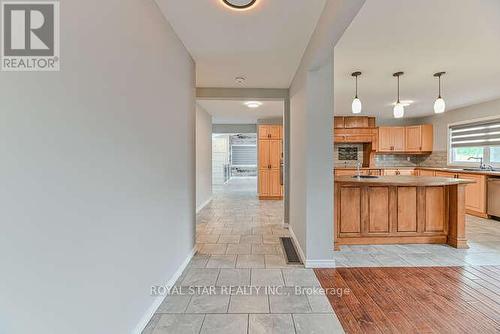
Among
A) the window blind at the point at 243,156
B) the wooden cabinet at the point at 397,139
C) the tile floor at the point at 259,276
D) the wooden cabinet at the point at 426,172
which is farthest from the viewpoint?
the window blind at the point at 243,156

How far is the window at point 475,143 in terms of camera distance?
17.9 ft

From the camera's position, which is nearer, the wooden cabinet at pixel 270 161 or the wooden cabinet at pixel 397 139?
the wooden cabinet at pixel 397 139

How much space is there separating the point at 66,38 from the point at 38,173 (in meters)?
0.60

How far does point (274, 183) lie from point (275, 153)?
0.86m

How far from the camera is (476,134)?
5852 millimetres

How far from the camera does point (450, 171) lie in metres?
5.70

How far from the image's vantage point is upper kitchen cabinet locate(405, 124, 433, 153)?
7.11 meters

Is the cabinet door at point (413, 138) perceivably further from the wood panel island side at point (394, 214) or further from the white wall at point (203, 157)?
the white wall at point (203, 157)

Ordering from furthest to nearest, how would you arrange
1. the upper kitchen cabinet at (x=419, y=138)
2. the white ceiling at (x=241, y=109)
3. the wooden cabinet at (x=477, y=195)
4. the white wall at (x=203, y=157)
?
the upper kitchen cabinet at (x=419, y=138) → the white wall at (x=203, y=157) → the white ceiling at (x=241, y=109) → the wooden cabinet at (x=477, y=195)

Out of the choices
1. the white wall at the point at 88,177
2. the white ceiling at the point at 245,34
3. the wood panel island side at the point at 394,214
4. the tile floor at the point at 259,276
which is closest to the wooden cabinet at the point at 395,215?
the wood panel island side at the point at 394,214

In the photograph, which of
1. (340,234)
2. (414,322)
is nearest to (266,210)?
(340,234)

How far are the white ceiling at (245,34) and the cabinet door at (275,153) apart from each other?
374 centimetres

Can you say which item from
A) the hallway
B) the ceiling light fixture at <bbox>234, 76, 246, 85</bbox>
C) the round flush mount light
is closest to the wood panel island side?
the hallway

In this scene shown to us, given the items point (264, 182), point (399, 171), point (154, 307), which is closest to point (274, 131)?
point (264, 182)
